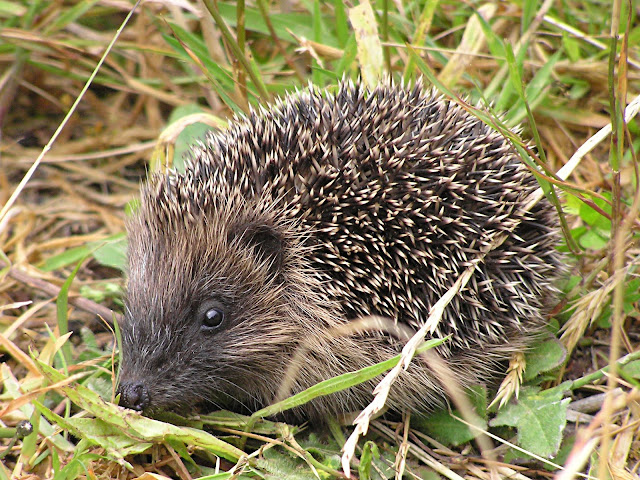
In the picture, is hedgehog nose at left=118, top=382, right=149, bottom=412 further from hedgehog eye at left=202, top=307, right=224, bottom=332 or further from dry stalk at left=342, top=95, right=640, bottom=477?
dry stalk at left=342, top=95, right=640, bottom=477

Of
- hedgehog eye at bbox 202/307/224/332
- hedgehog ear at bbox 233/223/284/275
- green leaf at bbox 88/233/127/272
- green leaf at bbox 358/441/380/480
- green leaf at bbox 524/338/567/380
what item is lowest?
green leaf at bbox 358/441/380/480

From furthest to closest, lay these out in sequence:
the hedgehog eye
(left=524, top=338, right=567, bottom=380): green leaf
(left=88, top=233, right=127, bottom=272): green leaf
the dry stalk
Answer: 1. (left=88, top=233, right=127, bottom=272): green leaf
2. (left=524, top=338, right=567, bottom=380): green leaf
3. the hedgehog eye
4. the dry stalk

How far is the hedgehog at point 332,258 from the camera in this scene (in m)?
3.52

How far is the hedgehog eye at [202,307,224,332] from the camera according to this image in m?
3.62

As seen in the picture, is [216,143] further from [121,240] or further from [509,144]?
[509,144]

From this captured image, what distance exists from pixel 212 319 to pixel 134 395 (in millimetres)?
530

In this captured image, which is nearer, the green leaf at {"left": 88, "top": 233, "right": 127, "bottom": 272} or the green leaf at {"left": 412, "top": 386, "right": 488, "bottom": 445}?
the green leaf at {"left": 412, "top": 386, "right": 488, "bottom": 445}

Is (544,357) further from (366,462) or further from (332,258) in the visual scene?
(332,258)

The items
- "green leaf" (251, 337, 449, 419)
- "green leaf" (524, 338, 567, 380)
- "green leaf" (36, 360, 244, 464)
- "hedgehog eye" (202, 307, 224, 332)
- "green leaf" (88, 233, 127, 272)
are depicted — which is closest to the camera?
"green leaf" (251, 337, 449, 419)

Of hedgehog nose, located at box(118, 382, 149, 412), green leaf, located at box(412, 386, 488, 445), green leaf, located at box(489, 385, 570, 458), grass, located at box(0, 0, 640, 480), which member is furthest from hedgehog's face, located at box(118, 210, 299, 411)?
green leaf, located at box(489, 385, 570, 458)

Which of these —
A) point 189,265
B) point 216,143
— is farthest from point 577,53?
point 189,265

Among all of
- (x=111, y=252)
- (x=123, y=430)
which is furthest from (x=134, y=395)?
(x=111, y=252)

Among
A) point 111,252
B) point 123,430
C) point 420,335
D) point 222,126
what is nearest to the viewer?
point 420,335

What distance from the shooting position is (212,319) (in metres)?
3.63
